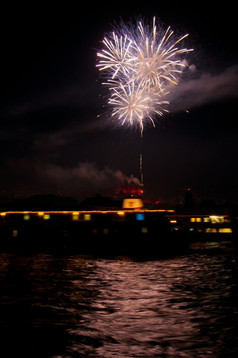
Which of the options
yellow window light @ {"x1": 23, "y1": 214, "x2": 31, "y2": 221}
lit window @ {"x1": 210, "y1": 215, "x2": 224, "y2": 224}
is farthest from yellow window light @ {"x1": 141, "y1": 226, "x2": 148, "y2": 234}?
lit window @ {"x1": 210, "y1": 215, "x2": 224, "y2": 224}

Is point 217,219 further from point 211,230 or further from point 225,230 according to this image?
point 225,230

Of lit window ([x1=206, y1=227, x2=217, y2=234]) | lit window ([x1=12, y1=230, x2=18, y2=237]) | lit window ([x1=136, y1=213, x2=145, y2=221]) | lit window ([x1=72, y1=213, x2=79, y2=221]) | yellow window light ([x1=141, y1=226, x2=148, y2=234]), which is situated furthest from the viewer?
lit window ([x1=206, y1=227, x2=217, y2=234])

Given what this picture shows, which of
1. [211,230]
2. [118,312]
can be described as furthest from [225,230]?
[118,312]

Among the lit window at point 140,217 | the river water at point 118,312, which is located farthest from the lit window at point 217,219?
the river water at point 118,312

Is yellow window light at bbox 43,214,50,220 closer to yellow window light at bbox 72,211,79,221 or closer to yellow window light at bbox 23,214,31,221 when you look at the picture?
yellow window light at bbox 23,214,31,221

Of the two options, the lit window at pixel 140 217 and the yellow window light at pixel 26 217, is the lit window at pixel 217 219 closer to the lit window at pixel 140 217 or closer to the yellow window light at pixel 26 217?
the lit window at pixel 140 217

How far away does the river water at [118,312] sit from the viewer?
25.1 ft

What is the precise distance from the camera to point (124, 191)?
40.5m

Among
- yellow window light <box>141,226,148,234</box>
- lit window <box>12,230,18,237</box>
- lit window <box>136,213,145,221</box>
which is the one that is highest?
lit window <box>136,213,145,221</box>

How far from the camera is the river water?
764 cm

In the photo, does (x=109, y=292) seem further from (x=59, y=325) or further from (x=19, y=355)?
(x=19, y=355)

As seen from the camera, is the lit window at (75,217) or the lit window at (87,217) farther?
the lit window at (75,217)

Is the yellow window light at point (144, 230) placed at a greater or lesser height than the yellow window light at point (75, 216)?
lesser

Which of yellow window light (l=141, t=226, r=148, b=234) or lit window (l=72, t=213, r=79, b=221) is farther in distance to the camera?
lit window (l=72, t=213, r=79, b=221)
